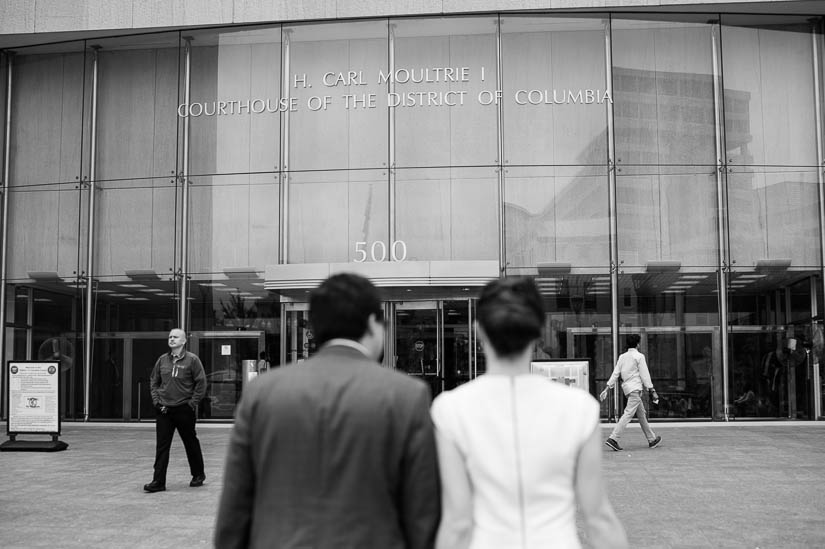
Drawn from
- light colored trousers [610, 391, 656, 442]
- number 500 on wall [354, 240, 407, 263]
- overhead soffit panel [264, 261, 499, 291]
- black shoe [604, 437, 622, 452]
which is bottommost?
black shoe [604, 437, 622, 452]

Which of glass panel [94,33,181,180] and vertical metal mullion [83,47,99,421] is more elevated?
glass panel [94,33,181,180]

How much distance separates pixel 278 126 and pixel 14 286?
252 inches

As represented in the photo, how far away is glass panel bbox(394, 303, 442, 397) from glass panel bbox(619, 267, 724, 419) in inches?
140

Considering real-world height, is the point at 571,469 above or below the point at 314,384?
below

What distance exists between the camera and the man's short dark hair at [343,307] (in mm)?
2811

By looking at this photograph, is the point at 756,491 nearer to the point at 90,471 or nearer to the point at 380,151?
the point at 90,471

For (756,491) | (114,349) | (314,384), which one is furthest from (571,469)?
(114,349)

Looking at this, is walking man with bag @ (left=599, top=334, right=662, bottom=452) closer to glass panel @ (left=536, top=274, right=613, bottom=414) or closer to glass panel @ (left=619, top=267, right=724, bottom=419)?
glass panel @ (left=536, top=274, right=613, bottom=414)

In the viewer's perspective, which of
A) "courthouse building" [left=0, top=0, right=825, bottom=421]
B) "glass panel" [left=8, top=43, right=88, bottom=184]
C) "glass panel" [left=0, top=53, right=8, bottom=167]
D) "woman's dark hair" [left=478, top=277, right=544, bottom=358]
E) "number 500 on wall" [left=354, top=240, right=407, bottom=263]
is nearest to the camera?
"woman's dark hair" [left=478, top=277, right=544, bottom=358]

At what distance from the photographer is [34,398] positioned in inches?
521

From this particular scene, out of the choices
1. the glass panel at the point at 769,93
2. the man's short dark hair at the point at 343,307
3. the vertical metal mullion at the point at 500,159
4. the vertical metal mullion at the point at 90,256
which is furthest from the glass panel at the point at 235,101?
the man's short dark hair at the point at 343,307

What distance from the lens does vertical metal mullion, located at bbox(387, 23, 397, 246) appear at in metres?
17.3

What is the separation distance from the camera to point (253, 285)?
57.4ft

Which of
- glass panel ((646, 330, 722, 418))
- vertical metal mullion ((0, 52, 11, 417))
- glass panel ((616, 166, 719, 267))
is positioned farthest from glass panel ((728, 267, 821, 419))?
vertical metal mullion ((0, 52, 11, 417))
